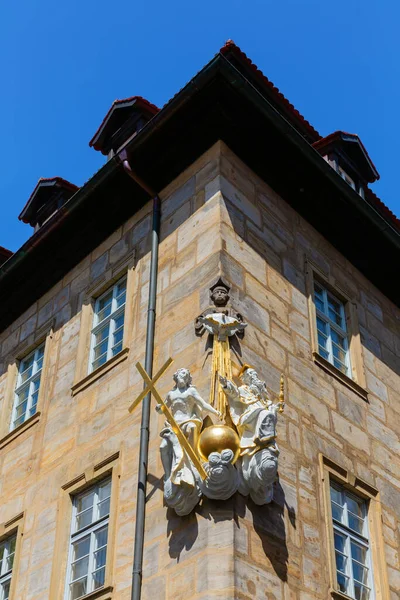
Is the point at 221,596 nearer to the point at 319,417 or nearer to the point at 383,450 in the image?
the point at 319,417

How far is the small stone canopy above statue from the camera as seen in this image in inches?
442

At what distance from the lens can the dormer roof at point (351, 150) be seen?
1595 centimetres

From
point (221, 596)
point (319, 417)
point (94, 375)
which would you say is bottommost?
point (221, 596)

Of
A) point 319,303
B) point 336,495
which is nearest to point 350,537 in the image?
point 336,495

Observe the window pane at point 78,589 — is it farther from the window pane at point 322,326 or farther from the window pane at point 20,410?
the window pane at point 322,326

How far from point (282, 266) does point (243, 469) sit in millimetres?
3699

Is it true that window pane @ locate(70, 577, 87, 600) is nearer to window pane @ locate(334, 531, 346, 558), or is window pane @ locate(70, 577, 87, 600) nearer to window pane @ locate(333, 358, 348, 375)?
window pane @ locate(334, 531, 346, 558)

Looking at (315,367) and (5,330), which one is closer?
(315,367)

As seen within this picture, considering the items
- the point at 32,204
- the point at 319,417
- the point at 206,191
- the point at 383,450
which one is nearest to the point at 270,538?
the point at 319,417

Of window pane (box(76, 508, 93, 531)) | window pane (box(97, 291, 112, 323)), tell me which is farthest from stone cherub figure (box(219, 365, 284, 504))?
window pane (box(97, 291, 112, 323))

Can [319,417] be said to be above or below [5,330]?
below

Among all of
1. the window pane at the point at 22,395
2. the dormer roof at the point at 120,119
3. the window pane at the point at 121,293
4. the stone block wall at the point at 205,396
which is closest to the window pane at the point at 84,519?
the stone block wall at the point at 205,396

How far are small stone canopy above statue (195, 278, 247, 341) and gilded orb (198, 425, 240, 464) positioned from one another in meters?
1.34

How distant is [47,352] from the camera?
1431 centimetres
